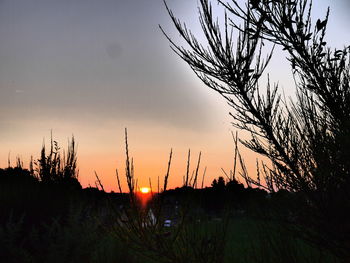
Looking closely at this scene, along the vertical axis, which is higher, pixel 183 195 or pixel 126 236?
pixel 183 195

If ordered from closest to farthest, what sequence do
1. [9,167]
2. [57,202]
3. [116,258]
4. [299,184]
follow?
[299,184]
[116,258]
[57,202]
[9,167]

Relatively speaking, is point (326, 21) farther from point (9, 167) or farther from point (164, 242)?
point (9, 167)

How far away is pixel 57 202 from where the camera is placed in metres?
9.04

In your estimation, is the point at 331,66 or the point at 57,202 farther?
the point at 57,202

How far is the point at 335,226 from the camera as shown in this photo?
3287mm

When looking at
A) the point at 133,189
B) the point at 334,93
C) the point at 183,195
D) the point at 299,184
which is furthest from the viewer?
the point at 334,93

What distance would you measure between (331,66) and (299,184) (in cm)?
143

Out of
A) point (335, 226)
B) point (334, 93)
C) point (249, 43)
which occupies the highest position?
point (249, 43)

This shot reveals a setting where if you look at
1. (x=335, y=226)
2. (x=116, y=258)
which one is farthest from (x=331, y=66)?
(x=116, y=258)

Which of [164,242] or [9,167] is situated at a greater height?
[9,167]

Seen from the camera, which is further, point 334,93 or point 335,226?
point 334,93

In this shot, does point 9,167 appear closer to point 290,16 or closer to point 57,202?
point 57,202

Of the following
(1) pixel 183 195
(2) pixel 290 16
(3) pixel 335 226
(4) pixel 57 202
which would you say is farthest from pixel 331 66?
(4) pixel 57 202

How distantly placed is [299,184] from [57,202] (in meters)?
6.89
